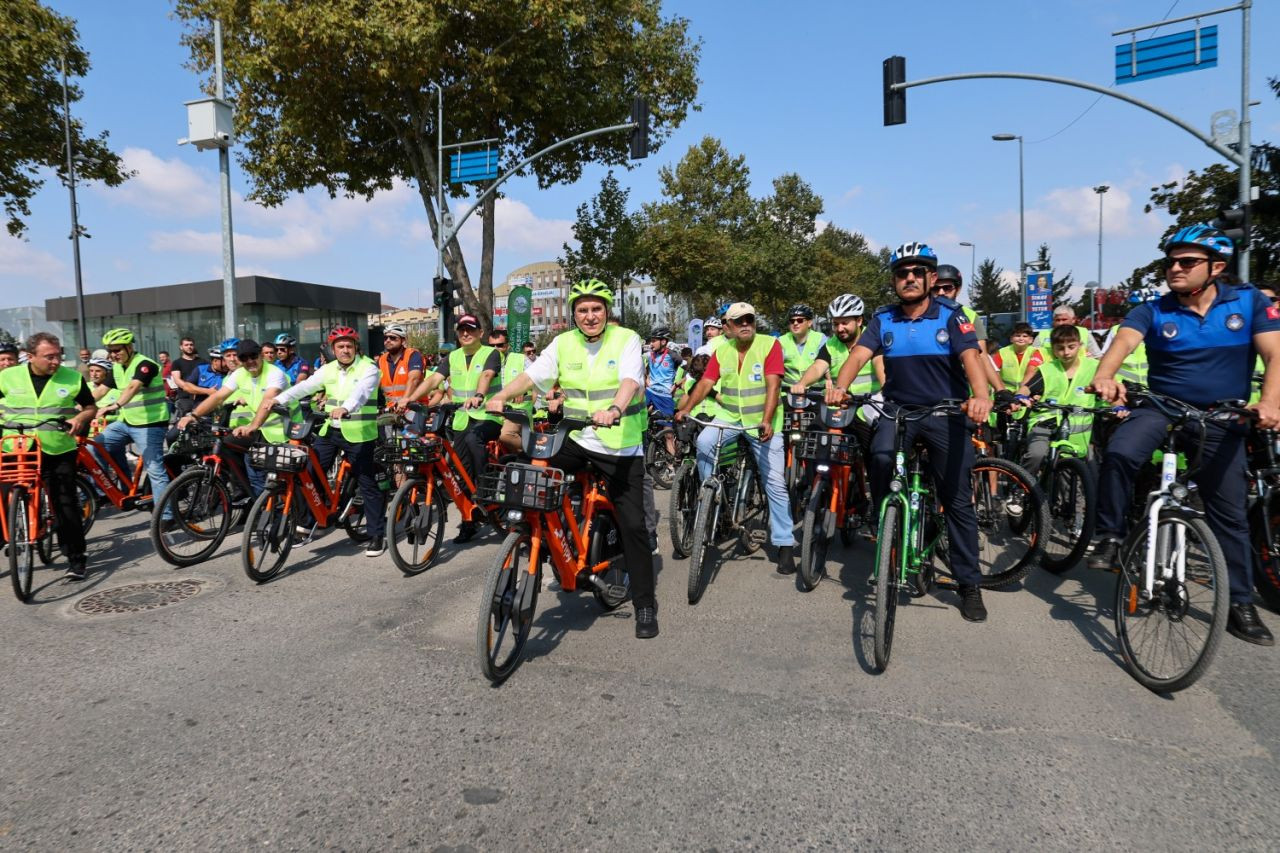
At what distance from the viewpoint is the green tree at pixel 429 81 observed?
58.1 ft

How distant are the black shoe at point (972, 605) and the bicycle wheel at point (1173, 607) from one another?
80 centimetres

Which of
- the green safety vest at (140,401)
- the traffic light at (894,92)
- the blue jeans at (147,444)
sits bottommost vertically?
the blue jeans at (147,444)

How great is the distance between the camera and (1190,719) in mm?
3436

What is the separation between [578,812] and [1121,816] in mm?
1837

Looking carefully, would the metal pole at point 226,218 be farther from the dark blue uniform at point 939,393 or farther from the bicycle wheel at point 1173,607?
the bicycle wheel at point 1173,607

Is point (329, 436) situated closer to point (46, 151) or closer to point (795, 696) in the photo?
point (795, 696)

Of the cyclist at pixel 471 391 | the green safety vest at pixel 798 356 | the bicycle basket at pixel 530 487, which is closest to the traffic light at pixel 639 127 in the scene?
the green safety vest at pixel 798 356

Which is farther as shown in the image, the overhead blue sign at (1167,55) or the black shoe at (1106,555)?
the overhead blue sign at (1167,55)

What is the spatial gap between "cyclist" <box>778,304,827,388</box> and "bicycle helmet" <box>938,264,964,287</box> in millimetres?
Answer: 1131

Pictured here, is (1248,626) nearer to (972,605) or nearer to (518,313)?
(972,605)

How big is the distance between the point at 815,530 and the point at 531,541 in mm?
2191

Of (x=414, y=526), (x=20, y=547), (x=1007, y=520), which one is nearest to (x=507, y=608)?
(x=414, y=526)

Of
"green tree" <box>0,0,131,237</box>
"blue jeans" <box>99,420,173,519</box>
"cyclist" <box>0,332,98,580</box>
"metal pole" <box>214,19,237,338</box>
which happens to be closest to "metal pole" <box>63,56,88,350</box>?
"green tree" <box>0,0,131,237</box>

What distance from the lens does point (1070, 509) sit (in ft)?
19.6
